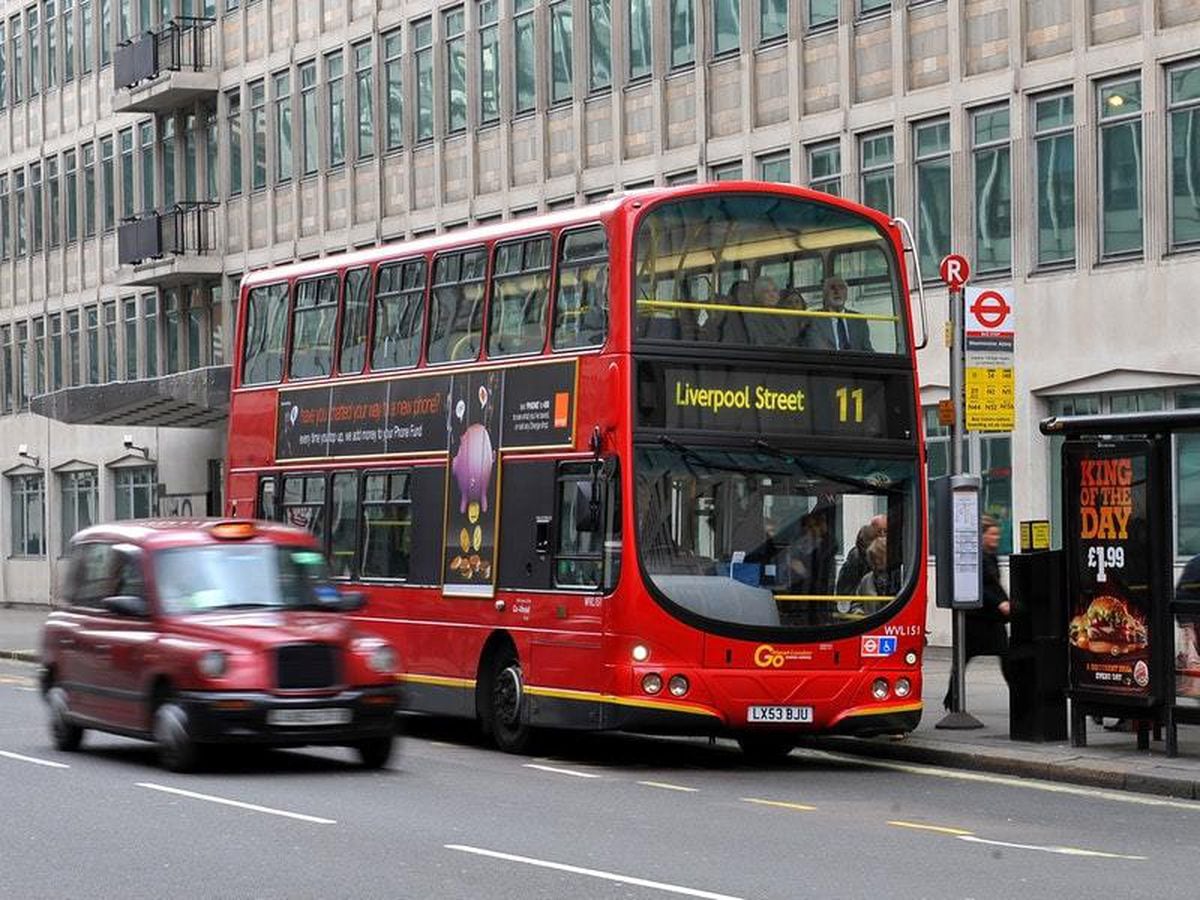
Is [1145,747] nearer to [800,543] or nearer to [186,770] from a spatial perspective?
[800,543]

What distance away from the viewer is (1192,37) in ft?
96.9

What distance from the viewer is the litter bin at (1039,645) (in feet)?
65.2

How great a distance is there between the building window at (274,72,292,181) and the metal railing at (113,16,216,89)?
3456 millimetres

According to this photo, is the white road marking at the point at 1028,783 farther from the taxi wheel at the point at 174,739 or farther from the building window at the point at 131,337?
the building window at the point at 131,337

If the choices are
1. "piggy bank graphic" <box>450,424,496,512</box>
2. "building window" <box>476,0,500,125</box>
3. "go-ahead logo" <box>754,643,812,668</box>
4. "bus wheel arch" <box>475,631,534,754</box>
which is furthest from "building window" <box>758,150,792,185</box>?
"go-ahead logo" <box>754,643,812,668</box>

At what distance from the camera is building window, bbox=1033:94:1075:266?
31.7 meters

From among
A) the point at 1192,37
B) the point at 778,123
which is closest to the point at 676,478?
the point at 1192,37

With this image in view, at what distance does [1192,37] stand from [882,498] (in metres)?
11.8

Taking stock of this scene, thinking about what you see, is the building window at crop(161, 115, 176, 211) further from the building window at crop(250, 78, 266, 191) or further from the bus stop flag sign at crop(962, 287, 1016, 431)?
the bus stop flag sign at crop(962, 287, 1016, 431)

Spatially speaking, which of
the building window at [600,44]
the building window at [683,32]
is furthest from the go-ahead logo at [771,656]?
the building window at [600,44]

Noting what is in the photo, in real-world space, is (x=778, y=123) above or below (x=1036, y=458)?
above

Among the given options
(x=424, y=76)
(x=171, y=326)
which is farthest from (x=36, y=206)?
(x=424, y=76)

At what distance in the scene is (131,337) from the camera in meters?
58.8

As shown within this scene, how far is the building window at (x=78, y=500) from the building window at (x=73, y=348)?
2.30 meters
